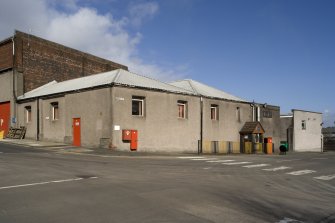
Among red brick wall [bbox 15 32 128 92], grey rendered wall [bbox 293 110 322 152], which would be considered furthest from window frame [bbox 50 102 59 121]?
grey rendered wall [bbox 293 110 322 152]

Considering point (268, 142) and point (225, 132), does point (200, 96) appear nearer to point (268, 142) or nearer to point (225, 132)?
point (225, 132)

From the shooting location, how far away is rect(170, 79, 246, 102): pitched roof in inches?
1311

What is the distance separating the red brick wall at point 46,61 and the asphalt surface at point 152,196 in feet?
69.8

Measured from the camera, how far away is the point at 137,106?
26.5m

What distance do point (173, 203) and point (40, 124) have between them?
24579 millimetres

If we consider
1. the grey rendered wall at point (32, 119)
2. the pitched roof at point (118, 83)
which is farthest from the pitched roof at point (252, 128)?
the grey rendered wall at point (32, 119)

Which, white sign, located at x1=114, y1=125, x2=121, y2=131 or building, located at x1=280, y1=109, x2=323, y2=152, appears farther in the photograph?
building, located at x1=280, y1=109, x2=323, y2=152

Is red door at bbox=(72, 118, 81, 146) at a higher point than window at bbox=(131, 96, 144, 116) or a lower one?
lower

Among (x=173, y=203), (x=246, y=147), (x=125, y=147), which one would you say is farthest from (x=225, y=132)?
(x=173, y=203)

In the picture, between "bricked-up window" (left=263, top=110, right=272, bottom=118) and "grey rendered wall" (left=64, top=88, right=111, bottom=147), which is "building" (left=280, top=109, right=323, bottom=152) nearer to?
"bricked-up window" (left=263, top=110, right=272, bottom=118)

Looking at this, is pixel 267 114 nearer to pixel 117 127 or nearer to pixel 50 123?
pixel 117 127

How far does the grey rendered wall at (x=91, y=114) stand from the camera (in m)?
24.7

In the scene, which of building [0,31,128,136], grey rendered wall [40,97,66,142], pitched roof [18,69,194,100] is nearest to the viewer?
pitched roof [18,69,194,100]

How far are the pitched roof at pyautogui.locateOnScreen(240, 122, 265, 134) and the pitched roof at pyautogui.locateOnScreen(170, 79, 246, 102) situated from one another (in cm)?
292
